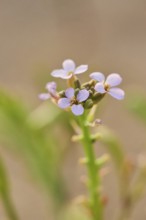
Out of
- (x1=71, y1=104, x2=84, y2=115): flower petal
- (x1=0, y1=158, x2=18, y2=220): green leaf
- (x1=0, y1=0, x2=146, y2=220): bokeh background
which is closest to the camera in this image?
(x1=71, y1=104, x2=84, y2=115): flower petal

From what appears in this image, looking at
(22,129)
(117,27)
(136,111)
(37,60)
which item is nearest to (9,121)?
(22,129)

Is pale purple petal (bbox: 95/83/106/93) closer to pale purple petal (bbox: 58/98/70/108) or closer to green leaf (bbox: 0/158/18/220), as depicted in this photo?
pale purple petal (bbox: 58/98/70/108)

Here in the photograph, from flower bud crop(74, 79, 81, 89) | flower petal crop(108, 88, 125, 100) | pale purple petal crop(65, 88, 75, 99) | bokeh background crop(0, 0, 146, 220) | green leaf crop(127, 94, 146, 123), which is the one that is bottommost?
flower petal crop(108, 88, 125, 100)

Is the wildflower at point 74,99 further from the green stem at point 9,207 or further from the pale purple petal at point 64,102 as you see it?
the green stem at point 9,207

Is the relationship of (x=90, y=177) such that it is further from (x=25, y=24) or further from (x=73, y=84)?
(x=25, y=24)

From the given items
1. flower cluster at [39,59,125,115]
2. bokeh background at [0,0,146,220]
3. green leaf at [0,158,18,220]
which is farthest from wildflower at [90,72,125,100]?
bokeh background at [0,0,146,220]

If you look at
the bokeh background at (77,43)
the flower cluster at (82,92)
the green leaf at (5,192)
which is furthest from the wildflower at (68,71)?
the bokeh background at (77,43)
